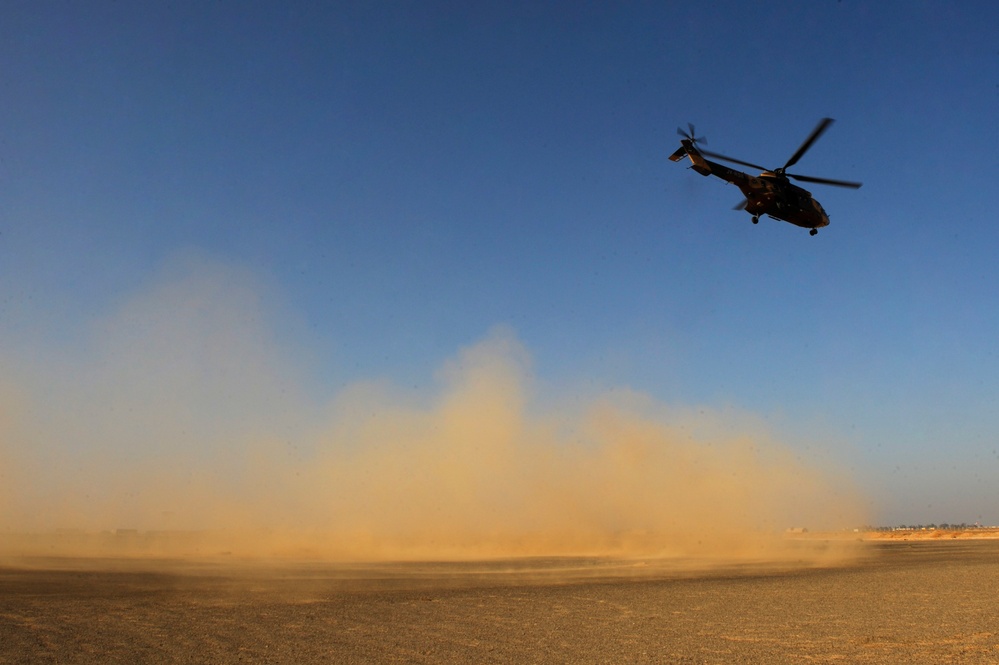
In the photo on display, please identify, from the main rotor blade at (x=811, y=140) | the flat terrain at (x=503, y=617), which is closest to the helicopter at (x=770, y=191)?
the main rotor blade at (x=811, y=140)

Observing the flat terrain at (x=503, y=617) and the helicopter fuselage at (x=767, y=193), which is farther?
the helicopter fuselage at (x=767, y=193)

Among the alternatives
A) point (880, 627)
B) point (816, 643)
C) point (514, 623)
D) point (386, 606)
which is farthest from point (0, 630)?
point (880, 627)

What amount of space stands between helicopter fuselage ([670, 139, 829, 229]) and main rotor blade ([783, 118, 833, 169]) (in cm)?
100

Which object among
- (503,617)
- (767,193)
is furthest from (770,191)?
(503,617)

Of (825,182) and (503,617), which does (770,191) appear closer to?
(825,182)

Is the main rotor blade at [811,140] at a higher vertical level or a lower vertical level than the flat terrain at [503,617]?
higher

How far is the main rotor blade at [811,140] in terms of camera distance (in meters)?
31.7

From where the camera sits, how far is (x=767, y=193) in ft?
115

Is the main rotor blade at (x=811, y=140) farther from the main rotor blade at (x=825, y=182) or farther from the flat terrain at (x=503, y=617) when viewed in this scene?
the flat terrain at (x=503, y=617)

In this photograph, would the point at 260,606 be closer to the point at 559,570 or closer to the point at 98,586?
the point at 98,586

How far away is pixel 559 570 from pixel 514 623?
2496cm

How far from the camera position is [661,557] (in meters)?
61.2

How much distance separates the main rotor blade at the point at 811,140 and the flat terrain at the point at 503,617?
20862 millimetres

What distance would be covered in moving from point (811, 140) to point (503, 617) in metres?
25.8
